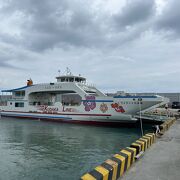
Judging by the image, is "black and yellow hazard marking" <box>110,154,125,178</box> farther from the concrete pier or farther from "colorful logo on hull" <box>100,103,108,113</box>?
"colorful logo on hull" <box>100,103,108,113</box>

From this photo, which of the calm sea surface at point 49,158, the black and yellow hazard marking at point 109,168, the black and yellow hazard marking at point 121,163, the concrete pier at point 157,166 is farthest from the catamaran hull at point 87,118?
the black and yellow hazard marking at point 109,168

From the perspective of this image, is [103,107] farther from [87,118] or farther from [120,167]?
[120,167]

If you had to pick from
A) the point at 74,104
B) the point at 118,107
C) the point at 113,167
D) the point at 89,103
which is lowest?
the point at 113,167

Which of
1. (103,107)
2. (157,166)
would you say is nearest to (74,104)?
(103,107)

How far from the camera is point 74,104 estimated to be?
75.2ft

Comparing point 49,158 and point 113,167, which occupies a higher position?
point 113,167

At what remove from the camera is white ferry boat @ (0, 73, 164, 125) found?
60.5ft

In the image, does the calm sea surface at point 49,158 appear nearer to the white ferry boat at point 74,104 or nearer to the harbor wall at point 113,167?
the harbor wall at point 113,167

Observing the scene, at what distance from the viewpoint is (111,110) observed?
19.0 meters

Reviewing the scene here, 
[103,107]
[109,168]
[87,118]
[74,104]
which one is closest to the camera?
[109,168]

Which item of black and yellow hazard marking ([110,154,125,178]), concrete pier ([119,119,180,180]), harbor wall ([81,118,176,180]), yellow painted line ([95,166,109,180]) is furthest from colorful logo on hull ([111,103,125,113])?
yellow painted line ([95,166,109,180])

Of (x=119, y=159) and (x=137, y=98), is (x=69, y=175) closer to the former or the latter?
(x=119, y=159)

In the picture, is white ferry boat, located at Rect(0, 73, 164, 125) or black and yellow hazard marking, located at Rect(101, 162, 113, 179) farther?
white ferry boat, located at Rect(0, 73, 164, 125)

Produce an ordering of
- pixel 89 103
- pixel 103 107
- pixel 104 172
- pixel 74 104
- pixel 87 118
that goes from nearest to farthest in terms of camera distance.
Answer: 1. pixel 104 172
2. pixel 103 107
3. pixel 89 103
4. pixel 87 118
5. pixel 74 104
